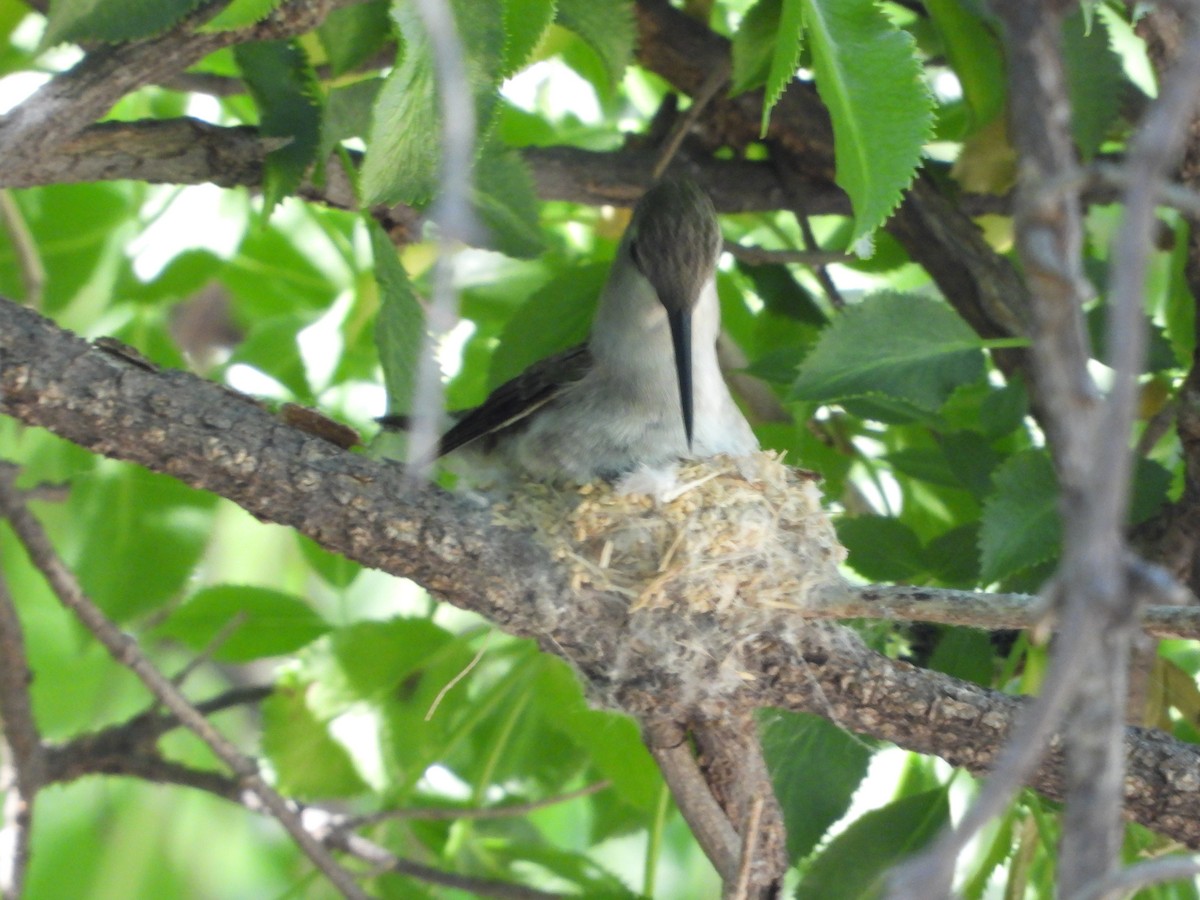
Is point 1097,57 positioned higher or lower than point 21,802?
higher

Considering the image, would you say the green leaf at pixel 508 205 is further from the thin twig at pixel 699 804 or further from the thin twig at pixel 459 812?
the thin twig at pixel 459 812

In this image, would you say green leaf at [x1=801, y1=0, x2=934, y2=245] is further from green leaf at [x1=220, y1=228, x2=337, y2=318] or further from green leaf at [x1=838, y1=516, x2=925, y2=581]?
green leaf at [x1=220, y1=228, x2=337, y2=318]

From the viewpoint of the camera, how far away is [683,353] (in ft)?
7.02

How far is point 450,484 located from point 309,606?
1.24 feet

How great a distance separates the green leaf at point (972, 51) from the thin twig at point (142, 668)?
1.55 m

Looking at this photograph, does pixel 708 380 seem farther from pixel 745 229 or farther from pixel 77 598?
pixel 77 598

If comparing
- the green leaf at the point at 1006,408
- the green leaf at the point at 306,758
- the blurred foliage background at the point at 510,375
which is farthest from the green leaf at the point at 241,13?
the green leaf at the point at 306,758

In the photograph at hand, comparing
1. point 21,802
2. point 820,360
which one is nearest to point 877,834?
point 820,360

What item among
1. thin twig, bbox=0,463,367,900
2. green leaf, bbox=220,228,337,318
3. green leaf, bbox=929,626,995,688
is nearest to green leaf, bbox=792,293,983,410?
green leaf, bbox=929,626,995,688

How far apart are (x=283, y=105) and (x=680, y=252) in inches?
27.2

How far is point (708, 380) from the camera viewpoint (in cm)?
230

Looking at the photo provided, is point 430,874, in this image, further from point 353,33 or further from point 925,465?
point 353,33

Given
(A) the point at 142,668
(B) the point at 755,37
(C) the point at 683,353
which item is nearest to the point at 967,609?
(C) the point at 683,353

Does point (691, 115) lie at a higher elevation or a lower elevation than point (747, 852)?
higher
